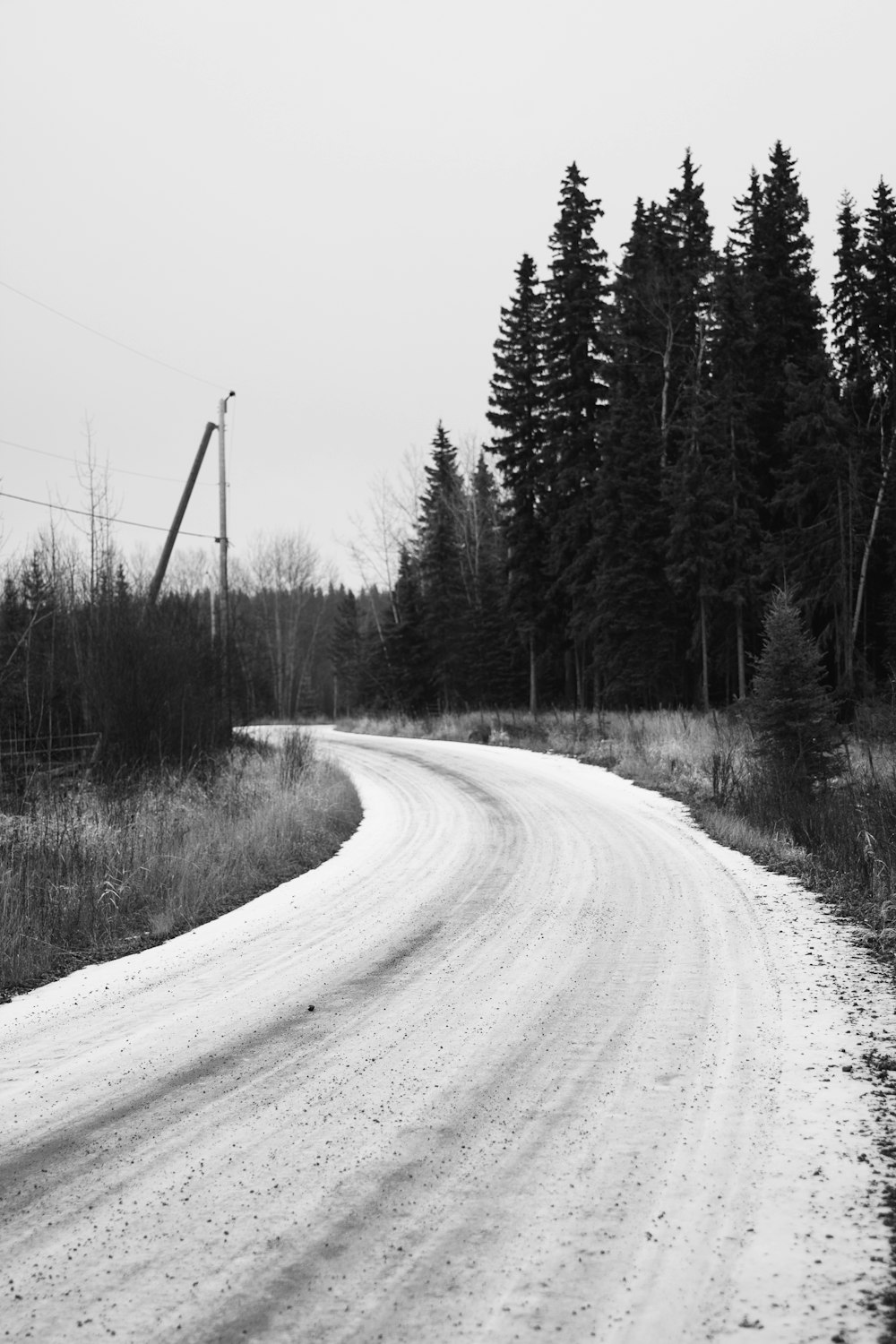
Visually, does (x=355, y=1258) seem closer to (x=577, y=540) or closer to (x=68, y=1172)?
(x=68, y=1172)

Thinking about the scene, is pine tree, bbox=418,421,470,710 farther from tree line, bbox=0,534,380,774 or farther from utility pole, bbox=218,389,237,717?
tree line, bbox=0,534,380,774

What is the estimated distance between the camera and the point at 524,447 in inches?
1529

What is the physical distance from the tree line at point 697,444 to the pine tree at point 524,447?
0.27ft

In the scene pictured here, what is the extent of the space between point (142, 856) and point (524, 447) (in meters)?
32.5

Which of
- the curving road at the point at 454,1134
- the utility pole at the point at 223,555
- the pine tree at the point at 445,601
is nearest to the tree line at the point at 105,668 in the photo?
the utility pole at the point at 223,555

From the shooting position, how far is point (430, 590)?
4722cm

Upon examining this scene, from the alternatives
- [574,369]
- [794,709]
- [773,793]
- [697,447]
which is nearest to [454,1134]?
[773,793]

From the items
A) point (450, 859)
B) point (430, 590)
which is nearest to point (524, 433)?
point (430, 590)

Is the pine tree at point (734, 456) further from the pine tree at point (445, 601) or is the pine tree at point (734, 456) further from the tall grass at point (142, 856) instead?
the tall grass at point (142, 856)

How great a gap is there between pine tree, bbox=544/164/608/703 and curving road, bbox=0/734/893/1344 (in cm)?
2876

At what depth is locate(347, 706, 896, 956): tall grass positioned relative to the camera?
25.9 ft

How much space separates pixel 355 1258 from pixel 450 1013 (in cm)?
229

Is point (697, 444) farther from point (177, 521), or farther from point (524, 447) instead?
point (177, 521)

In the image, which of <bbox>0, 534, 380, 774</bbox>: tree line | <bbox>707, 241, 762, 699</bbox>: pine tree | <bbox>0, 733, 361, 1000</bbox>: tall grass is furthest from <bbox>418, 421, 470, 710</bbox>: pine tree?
<bbox>0, 733, 361, 1000</bbox>: tall grass
